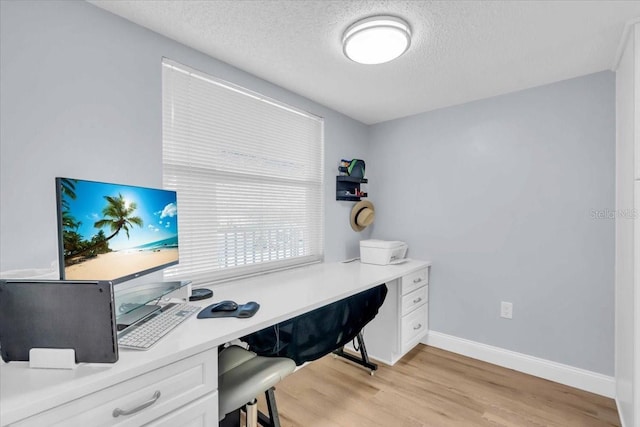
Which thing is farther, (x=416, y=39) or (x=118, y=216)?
(x=416, y=39)

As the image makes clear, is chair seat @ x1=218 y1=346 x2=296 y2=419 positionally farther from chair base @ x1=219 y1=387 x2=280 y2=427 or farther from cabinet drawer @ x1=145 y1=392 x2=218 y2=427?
chair base @ x1=219 y1=387 x2=280 y2=427

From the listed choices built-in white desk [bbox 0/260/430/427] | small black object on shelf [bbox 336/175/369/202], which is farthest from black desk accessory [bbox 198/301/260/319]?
small black object on shelf [bbox 336/175/369/202]

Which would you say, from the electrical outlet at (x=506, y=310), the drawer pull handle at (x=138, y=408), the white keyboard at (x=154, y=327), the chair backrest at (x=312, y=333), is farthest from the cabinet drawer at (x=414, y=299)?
the drawer pull handle at (x=138, y=408)

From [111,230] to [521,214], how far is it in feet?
8.74

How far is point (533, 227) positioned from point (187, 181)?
2.51 m

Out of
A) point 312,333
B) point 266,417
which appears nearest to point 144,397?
point 312,333

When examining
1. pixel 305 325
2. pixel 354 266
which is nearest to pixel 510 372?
pixel 354 266

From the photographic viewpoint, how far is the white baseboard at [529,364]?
2.02 meters

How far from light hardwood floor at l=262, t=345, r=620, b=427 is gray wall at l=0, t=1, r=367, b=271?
1650mm

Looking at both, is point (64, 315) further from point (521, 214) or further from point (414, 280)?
point (521, 214)

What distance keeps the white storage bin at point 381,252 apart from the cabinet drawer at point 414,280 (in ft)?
0.69

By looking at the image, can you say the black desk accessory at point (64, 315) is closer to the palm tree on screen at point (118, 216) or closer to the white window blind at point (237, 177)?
the palm tree on screen at point (118, 216)

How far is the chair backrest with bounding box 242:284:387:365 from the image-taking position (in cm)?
151

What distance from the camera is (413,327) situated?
2516 mm
